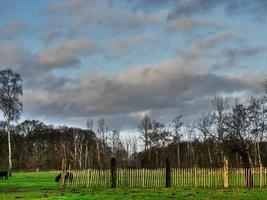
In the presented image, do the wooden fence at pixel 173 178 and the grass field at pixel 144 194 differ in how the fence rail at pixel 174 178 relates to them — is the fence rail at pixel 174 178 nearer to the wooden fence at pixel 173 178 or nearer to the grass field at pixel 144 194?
the wooden fence at pixel 173 178

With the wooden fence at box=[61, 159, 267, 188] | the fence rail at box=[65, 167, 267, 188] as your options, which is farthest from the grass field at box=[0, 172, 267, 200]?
the fence rail at box=[65, 167, 267, 188]

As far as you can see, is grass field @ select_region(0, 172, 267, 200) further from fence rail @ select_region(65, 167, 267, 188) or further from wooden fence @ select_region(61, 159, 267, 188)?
fence rail @ select_region(65, 167, 267, 188)

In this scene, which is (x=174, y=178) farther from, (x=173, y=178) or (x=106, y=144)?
(x=106, y=144)

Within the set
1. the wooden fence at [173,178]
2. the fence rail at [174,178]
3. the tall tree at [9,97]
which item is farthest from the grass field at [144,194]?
the tall tree at [9,97]

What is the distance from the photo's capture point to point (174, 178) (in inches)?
1395

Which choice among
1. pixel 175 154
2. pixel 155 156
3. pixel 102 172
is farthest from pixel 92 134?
pixel 102 172

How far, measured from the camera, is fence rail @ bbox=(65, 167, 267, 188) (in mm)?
33719

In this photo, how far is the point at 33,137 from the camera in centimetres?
12481

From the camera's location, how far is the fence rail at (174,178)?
3372 centimetres

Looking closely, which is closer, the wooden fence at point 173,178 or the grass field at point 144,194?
the grass field at point 144,194

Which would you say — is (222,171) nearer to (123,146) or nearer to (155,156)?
(155,156)

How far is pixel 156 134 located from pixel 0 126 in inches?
1356

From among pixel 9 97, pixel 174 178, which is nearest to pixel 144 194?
pixel 174 178

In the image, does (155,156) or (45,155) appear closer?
(155,156)
